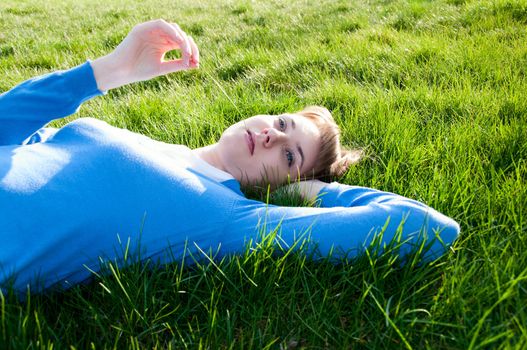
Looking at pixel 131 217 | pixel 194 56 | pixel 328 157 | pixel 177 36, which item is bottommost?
pixel 328 157

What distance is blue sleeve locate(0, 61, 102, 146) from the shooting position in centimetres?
200

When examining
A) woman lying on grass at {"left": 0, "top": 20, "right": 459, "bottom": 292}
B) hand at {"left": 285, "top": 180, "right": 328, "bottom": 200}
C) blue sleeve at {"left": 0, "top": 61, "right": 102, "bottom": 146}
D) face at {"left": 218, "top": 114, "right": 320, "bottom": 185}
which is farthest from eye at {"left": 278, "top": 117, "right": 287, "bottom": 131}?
blue sleeve at {"left": 0, "top": 61, "right": 102, "bottom": 146}

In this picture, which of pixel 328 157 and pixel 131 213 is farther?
pixel 328 157

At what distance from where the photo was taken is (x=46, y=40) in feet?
18.9

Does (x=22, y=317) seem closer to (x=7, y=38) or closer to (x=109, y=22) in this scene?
(x=7, y=38)

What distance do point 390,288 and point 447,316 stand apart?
199 mm

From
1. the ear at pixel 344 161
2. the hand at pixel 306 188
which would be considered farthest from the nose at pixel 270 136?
the ear at pixel 344 161

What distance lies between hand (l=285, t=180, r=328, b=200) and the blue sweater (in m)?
0.33

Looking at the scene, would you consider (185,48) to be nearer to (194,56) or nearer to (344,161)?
(194,56)

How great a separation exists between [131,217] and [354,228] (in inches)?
29.2

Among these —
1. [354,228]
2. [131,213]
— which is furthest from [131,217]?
[354,228]

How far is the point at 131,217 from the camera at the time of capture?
1.62 metres

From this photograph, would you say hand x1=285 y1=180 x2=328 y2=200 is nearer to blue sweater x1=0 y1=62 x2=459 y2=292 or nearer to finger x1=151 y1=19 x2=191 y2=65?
blue sweater x1=0 y1=62 x2=459 y2=292

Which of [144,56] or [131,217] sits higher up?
[144,56]
